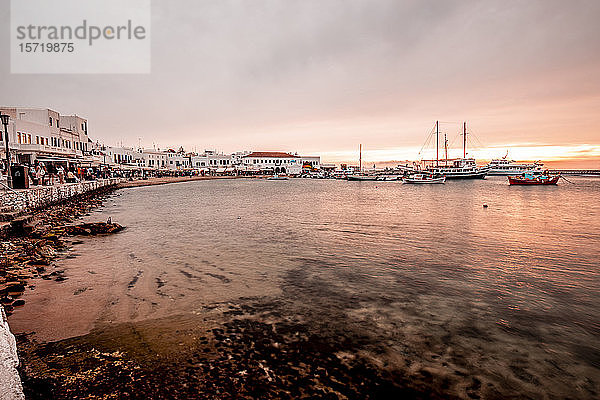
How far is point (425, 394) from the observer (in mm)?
4273

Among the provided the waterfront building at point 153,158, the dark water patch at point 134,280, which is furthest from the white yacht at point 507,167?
the dark water patch at point 134,280

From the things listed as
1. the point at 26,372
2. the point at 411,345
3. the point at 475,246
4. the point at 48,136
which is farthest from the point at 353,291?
the point at 48,136

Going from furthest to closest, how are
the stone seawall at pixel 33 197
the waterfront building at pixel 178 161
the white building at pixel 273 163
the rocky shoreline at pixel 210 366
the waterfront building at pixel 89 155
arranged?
the white building at pixel 273 163, the waterfront building at pixel 178 161, the waterfront building at pixel 89 155, the stone seawall at pixel 33 197, the rocky shoreline at pixel 210 366

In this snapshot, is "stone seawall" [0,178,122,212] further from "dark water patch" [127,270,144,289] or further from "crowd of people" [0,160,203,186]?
"dark water patch" [127,270,144,289]

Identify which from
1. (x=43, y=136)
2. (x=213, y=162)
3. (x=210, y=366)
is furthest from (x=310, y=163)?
(x=210, y=366)

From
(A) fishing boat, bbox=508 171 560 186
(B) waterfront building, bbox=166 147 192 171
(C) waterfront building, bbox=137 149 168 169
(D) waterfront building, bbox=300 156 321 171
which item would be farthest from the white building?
(A) fishing boat, bbox=508 171 560 186

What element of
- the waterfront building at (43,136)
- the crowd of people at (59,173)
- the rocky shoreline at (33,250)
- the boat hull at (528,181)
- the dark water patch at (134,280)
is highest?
the waterfront building at (43,136)

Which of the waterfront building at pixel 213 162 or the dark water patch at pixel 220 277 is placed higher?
the waterfront building at pixel 213 162

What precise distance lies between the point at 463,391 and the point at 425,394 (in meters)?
0.54

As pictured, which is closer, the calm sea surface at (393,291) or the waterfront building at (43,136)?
the calm sea surface at (393,291)

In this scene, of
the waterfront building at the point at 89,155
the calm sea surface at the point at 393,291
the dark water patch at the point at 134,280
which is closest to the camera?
the calm sea surface at the point at 393,291

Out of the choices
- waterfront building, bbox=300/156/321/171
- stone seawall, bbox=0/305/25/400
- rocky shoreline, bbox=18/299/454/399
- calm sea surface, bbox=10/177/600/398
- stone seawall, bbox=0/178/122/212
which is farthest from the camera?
waterfront building, bbox=300/156/321/171

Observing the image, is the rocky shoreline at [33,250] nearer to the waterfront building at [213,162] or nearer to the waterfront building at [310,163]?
the waterfront building at [213,162]

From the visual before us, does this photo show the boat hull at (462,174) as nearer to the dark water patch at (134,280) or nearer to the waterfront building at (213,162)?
the waterfront building at (213,162)
